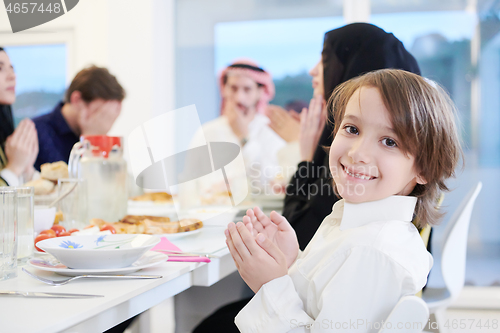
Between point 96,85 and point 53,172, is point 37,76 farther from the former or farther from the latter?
point 53,172

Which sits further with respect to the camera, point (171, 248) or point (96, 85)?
point (96, 85)

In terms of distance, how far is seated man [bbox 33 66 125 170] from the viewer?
2148mm

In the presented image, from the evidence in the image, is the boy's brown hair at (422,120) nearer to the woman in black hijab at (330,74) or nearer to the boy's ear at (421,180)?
the boy's ear at (421,180)

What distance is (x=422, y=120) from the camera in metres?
0.61

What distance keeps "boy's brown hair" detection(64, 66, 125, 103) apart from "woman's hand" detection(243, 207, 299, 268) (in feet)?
5.60

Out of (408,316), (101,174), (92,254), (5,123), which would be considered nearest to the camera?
(408,316)

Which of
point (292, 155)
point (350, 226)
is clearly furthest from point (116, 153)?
point (292, 155)

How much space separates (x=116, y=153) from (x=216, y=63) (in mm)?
2303

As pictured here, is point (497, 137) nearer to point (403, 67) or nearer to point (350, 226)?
point (403, 67)

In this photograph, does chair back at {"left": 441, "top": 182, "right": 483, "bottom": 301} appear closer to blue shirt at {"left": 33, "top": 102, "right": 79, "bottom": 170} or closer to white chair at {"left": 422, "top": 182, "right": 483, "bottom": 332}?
white chair at {"left": 422, "top": 182, "right": 483, "bottom": 332}

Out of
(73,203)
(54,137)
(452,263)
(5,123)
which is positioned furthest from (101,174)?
(54,137)

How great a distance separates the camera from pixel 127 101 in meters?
3.03

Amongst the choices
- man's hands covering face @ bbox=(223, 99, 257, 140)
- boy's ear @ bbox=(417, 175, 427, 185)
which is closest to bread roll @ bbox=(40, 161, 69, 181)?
boy's ear @ bbox=(417, 175, 427, 185)

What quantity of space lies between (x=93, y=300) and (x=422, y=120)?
1.60 ft
